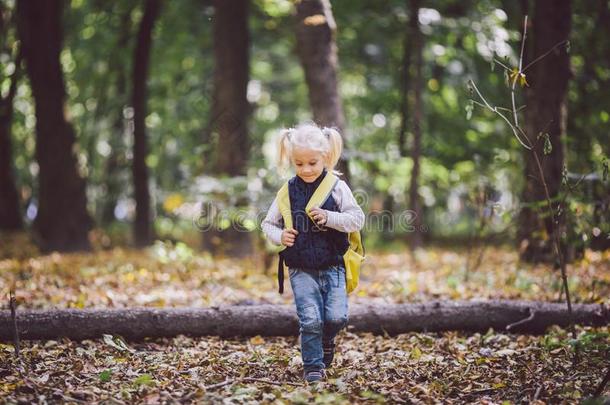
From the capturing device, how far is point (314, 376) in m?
4.15

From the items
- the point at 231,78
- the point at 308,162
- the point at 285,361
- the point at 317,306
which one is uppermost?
the point at 231,78

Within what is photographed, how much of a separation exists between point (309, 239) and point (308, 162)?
0.56 metres

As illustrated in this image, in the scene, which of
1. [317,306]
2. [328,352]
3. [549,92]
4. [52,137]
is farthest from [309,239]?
[52,137]

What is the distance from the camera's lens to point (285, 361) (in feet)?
15.3

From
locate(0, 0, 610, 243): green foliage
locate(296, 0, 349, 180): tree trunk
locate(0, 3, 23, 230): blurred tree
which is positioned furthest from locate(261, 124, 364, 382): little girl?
locate(0, 3, 23, 230): blurred tree

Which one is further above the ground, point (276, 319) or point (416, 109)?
point (416, 109)

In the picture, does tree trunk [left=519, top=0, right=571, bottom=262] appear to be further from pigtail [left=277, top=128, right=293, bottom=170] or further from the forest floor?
pigtail [left=277, top=128, right=293, bottom=170]

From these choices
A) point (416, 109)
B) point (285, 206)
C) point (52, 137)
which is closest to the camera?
point (285, 206)

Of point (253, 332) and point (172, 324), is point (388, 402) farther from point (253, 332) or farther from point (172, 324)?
point (172, 324)

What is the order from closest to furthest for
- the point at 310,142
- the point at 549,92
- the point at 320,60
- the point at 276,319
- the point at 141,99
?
1. the point at 310,142
2. the point at 276,319
3. the point at 320,60
4. the point at 549,92
5. the point at 141,99

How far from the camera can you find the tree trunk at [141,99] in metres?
14.1

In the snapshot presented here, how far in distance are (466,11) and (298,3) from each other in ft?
20.8

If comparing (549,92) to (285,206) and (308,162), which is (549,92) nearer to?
(308,162)

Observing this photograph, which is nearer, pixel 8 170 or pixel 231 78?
pixel 231 78
